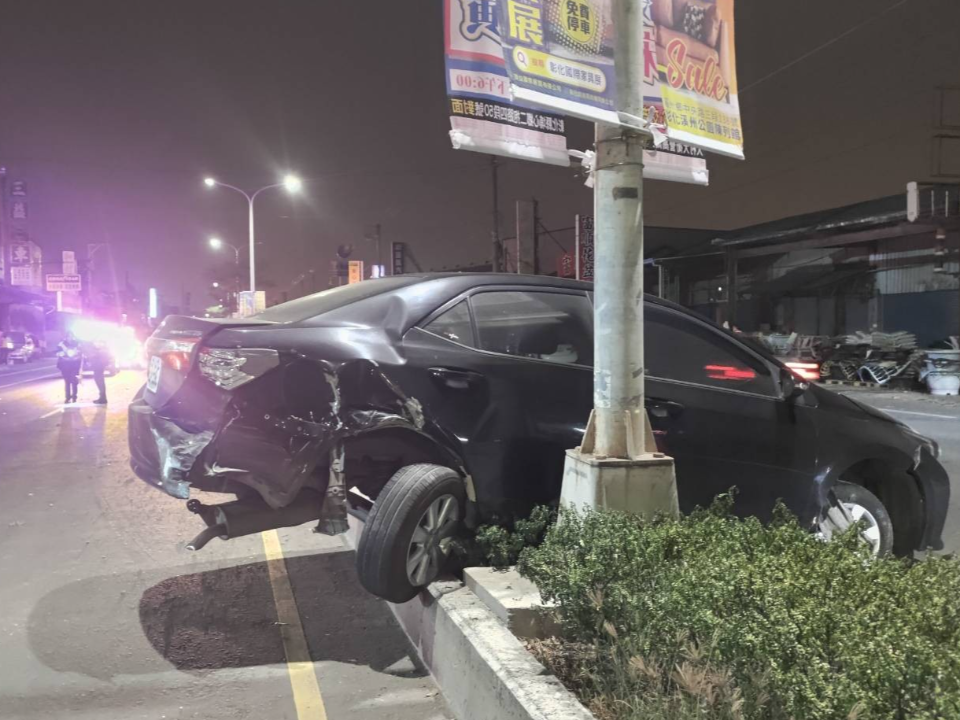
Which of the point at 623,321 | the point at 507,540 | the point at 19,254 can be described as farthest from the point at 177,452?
Result: the point at 19,254

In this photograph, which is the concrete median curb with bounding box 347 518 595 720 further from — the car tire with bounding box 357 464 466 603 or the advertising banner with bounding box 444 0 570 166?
the advertising banner with bounding box 444 0 570 166

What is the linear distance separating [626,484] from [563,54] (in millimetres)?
2079

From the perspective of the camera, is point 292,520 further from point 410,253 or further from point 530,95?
point 410,253

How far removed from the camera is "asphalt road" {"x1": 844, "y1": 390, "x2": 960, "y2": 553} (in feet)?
20.2

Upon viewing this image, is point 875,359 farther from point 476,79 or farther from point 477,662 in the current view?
point 477,662

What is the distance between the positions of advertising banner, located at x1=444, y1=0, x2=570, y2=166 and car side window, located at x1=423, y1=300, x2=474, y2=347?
92 centimetres

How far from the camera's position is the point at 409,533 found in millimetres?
3482

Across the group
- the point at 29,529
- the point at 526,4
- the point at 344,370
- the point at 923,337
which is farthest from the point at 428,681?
the point at 923,337

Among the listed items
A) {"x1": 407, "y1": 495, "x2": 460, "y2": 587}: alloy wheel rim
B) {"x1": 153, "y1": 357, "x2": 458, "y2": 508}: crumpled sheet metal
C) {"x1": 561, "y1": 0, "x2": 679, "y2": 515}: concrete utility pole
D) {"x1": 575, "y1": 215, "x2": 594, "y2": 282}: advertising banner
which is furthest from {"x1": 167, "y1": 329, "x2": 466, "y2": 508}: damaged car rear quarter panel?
{"x1": 575, "y1": 215, "x2": 594, "y2": 282}: advertising banner

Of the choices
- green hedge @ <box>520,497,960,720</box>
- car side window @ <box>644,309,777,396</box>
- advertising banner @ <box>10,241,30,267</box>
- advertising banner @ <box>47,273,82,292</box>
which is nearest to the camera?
green hedge @ <box>520,497,960,720</box>

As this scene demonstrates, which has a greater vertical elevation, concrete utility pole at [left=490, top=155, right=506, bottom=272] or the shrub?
concrete utility pole at [left=490, top=155, right=506, bottom=272]

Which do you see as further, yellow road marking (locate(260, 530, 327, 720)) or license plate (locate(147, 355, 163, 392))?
license plate (locate(147, 355, 163, 392))

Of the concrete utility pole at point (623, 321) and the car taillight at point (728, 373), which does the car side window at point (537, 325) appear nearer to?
the concrete utility pole at point (623, 321)

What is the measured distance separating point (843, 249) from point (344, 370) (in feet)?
99.9
